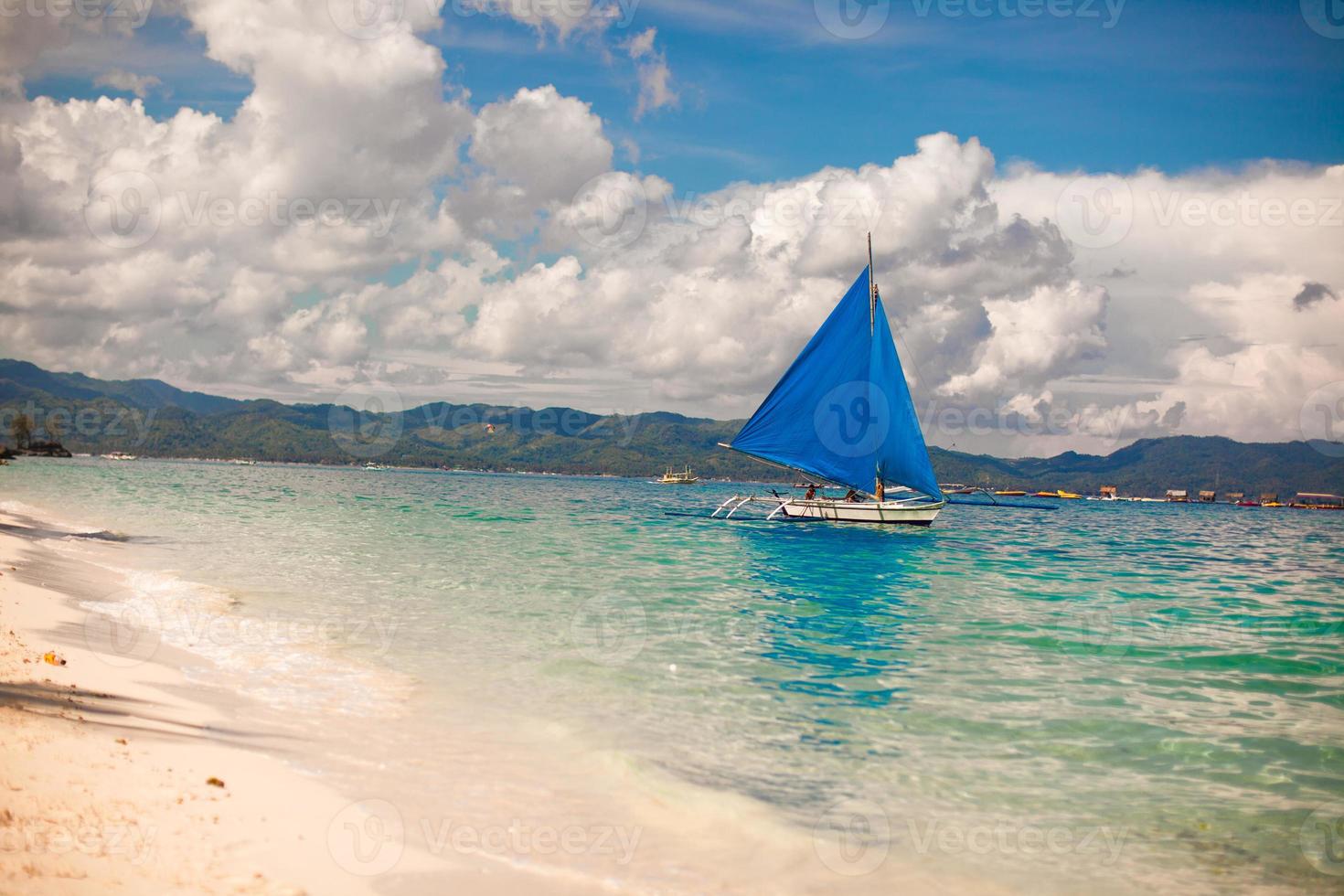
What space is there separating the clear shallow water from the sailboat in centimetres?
2025

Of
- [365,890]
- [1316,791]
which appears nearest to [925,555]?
[1316,791]

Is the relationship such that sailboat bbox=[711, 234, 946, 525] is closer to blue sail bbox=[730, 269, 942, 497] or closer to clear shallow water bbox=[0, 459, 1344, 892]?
blue sail bbox=[730, 269, 942, 497]

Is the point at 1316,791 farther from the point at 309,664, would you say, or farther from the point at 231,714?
the point at 309,664

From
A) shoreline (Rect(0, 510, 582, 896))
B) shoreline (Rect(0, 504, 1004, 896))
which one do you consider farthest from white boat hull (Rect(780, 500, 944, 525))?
shoreline (Rect(0, 510, 582, 896))

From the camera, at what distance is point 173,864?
516cm

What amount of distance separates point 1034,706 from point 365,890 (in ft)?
33.5

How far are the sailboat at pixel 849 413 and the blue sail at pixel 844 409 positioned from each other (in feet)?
0.18

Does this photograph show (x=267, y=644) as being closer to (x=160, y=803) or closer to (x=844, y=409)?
(x=160, y=803)

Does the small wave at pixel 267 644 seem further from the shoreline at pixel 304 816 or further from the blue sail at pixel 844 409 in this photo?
the blue sail at pixel 844 409

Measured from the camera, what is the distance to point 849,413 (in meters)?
47.4

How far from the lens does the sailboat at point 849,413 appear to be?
46.3 metres

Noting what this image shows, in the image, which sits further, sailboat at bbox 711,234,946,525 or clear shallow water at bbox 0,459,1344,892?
sailboat at bbox 711,234,946,525

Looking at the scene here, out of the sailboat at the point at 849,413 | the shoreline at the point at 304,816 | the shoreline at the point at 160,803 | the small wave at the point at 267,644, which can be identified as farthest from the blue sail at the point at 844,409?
the shoreline at the point at 160,803

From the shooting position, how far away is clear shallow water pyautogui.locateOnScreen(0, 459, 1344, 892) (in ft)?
24.3
